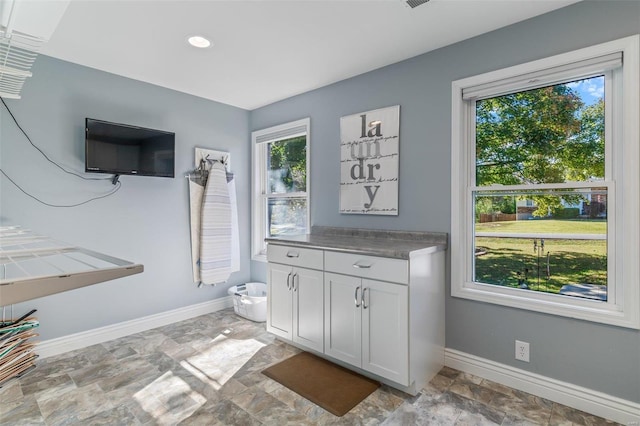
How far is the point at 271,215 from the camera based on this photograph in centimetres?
411

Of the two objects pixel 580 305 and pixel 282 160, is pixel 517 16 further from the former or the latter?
pixel 282 160

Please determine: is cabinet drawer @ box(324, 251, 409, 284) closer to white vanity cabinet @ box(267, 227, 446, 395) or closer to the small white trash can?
white vanity cabinet @ box(267, 227, 446, 395)

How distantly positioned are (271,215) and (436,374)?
252 cm

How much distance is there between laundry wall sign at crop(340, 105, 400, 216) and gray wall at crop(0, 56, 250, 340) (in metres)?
1.63

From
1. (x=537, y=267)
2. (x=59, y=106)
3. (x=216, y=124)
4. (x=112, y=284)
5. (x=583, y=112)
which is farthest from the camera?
(x=216, y=124)

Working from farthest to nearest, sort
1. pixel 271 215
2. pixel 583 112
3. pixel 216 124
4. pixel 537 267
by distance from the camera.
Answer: pixel 271 215 < pixel 216 124 < pixel 537 267 < pixel 583 112

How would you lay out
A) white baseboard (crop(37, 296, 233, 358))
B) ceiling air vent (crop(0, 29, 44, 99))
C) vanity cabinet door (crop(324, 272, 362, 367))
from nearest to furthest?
ceiling air vent (crop(0, 29, 44, 99)), vanity cabinet door (crop(324, 272, 362, 367)), white baseboard (crop(37, 296, 233, 358))

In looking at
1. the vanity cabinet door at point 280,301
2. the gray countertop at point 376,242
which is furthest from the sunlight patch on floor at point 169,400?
the gray countertop at point 376,242

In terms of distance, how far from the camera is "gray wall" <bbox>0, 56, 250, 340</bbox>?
258 cm

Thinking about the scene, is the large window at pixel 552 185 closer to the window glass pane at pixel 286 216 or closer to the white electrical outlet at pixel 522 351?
the white electrical outlet at pixel 522 351

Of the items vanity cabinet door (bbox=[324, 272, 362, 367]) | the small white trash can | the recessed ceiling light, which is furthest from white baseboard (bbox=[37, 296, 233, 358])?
the recessed ceiling light

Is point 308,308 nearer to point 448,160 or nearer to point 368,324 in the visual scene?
point 368,324

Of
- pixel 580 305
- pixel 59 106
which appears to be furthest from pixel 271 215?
pixel 580 305

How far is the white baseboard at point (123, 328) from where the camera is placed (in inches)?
105
